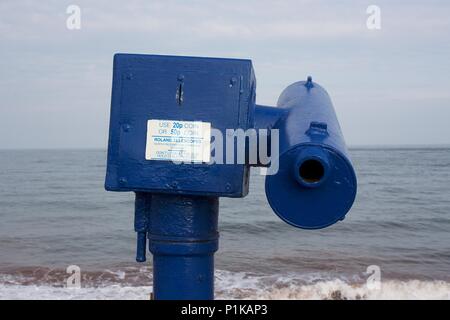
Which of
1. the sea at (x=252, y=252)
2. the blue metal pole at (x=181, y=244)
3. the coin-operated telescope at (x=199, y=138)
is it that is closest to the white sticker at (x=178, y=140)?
the coin-operated telescope at (x=199, y=138)

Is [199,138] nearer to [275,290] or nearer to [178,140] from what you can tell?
[178,140]

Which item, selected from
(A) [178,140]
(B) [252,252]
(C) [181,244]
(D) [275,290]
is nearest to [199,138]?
(A) [178,140]

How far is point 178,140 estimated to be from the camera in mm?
Result: 1976

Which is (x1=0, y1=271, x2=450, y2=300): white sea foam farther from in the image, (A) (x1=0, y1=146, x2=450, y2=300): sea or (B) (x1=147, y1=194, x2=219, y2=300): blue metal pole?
(B) (x1=147, y1=194, x2=219, y2=300): blue metal pole

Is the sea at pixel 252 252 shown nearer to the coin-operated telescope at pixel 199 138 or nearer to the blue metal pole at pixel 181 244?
the blue metal pole at pixel 181 244

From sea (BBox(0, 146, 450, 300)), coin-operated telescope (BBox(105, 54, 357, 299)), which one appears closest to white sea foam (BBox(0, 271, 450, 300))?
sea (BBox(0, 146, 450, 300))

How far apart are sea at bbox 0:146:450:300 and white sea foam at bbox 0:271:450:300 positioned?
0.06ft

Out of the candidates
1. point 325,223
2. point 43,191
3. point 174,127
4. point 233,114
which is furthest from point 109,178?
point 43,191

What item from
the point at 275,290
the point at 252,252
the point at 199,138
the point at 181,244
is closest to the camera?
the point at 199,138

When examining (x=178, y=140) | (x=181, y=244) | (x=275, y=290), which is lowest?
(x=275, y=290)

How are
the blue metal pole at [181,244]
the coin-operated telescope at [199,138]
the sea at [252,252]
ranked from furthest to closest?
the sea at [252,252] → the blue metal pole at [181,244] → the coin-operated telescope at [199,138]

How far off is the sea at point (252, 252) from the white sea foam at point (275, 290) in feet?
0.06

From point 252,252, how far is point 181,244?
34.1 ft

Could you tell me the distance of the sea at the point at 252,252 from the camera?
9.41 meters
